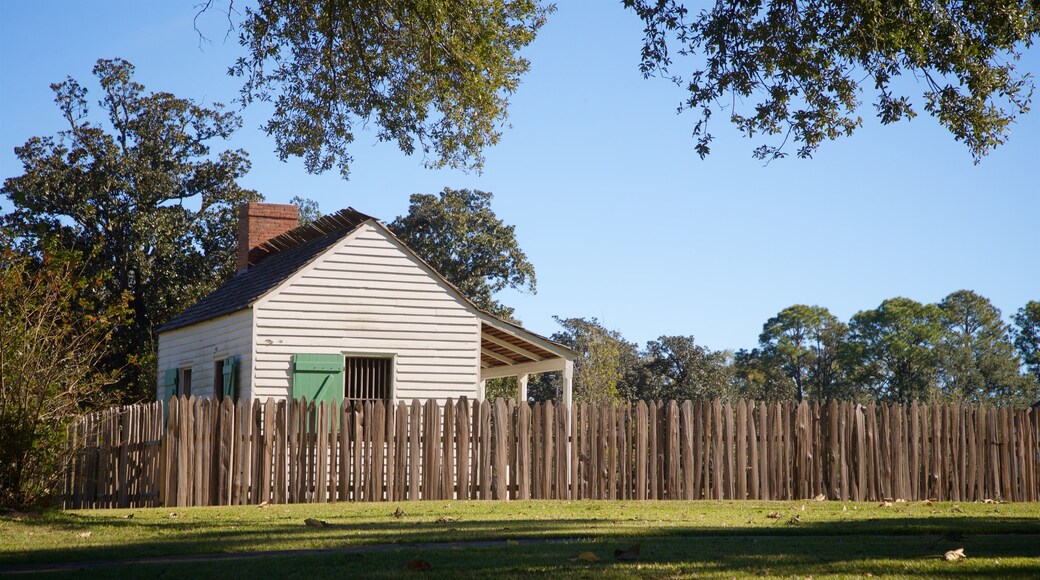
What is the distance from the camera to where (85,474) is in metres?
16.2

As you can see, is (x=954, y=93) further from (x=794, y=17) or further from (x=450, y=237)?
(x=450, y=237)

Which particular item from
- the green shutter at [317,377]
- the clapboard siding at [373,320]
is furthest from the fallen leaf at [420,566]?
the clapboard siding at [373,320]

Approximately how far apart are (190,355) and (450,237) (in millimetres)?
19342

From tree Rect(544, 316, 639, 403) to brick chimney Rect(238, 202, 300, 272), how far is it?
19.8 meters

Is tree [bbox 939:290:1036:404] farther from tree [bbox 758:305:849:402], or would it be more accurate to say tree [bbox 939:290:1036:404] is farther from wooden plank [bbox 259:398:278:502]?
wooden plank [bbox 259:398:278:502]

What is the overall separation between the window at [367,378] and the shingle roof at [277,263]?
2.13 metres

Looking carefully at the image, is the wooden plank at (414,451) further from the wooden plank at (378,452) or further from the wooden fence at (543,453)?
the wooden plank at (378,452)

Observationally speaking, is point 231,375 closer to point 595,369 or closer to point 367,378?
point 367,378

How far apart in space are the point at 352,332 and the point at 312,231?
3753 millimetres

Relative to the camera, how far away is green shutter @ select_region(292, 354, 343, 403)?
758 inches

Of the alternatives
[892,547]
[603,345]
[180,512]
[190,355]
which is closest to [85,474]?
[180,512]

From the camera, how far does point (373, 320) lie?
66.2ft

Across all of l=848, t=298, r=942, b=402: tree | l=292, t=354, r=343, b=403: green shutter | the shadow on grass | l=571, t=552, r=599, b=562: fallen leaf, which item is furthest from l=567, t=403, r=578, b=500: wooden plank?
l=848, t=298, r=942, b=402: tree

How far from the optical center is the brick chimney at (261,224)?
1001 inches
